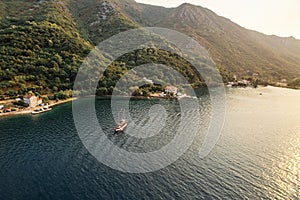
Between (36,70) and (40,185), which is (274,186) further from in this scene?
(36,70)

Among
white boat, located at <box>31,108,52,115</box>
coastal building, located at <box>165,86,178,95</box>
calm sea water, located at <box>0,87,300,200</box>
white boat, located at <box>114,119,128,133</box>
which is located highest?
coastal building, located at <box>165,86,178,95</box>

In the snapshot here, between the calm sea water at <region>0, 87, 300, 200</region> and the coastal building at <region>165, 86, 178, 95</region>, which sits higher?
the coastal building at <region>165, 86, 178, 95</region>

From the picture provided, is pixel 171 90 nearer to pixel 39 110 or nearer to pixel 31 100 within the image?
pixel 39 110

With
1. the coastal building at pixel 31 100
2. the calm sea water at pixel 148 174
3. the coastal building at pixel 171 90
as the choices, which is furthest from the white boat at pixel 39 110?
the coastal building at pixel 171 90

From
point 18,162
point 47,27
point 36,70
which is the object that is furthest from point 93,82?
point 18,162

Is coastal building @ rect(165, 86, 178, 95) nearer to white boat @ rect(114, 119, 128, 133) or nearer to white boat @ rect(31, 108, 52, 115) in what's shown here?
white boat @ rect(114, 119, 128, 133)

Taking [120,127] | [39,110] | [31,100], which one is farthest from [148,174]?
[31,100]

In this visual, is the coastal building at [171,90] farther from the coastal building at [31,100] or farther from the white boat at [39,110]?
the coastal building at [31,100]

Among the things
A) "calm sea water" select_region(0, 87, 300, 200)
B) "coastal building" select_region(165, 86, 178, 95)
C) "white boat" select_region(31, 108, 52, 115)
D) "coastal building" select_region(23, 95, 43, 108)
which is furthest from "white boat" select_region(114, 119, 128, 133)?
"coastal building" select_region(165, 86, 178, 95)
